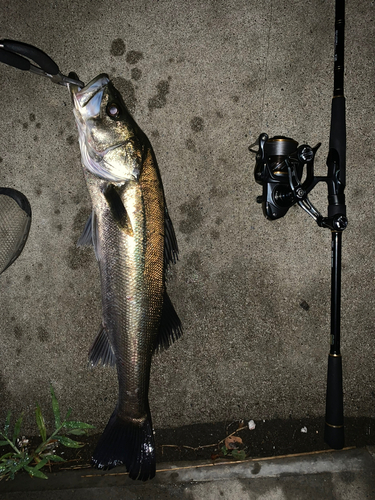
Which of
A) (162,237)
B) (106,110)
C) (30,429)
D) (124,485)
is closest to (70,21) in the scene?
(106,110)

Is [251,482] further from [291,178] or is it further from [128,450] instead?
[291,178]

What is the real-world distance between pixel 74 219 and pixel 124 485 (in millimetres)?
2429

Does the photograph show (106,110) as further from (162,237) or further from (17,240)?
(17,240)

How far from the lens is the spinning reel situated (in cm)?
225

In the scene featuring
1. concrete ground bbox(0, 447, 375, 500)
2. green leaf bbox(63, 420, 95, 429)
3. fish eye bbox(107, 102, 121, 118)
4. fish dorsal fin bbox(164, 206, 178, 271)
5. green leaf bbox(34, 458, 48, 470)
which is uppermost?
fish eye bbox(107, 102, 121, 118)

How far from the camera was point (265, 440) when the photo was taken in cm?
280

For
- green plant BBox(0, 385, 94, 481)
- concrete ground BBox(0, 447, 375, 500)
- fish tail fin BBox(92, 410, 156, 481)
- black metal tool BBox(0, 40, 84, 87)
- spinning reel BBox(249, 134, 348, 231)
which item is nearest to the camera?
black metal tool BBox(0, 40, 84, 87)

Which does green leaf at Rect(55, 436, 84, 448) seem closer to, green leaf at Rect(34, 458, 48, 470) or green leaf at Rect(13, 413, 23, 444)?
green leaf at Rect(34, 458, 48, 470)

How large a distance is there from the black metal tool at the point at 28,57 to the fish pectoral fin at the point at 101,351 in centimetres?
193

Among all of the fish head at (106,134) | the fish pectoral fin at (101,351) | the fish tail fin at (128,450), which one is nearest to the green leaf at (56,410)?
the fish tail fin at (128,450)

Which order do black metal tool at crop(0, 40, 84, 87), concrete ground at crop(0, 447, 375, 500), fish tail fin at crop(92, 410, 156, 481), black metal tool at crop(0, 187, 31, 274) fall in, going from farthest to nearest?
black metal tool at crop(0, 187, 31, 274)
concrete ground at crop(0, 447, 375, 500)
fish tail fin at crop(92, 410, 156, 481)
black metal tool at crop(0, 40, 84, 87)

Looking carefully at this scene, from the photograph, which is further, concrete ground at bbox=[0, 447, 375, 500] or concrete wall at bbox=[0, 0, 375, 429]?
concrete wall at bbox=[0, 0, 375, 429]

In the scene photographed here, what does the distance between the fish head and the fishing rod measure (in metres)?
0.99

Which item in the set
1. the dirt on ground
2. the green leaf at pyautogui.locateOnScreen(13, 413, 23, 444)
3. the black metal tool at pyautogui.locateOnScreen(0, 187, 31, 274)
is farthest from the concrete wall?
the green leaf at pyautogui.locateOnScreen(13, 413, 23, 444)
